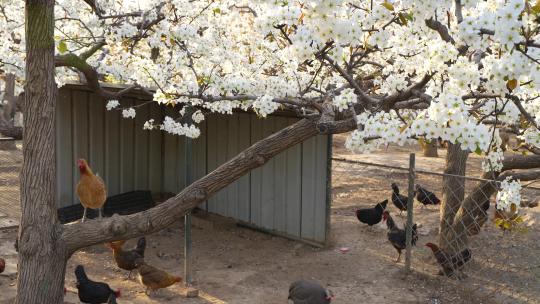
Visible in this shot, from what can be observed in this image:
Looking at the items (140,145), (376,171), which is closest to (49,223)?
(140,145)

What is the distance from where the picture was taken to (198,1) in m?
10.9

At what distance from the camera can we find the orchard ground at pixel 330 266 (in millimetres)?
7957

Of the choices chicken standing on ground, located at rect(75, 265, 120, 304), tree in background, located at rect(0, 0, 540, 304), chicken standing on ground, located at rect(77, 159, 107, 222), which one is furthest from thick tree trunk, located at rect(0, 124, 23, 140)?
chicken standing on ground, located at rect(75, 265, 120, 304)

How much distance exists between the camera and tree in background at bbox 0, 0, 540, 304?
404cm

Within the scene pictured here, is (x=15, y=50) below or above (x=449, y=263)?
above

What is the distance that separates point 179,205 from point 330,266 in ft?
11.4

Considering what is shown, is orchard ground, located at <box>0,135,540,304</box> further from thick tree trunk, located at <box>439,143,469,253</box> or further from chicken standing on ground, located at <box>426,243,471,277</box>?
thick tree trunk, located at <box>439,143,469,253</box>

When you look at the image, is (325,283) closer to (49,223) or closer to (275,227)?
(275,227)

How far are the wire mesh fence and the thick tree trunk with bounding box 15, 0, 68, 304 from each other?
5030 millimetres

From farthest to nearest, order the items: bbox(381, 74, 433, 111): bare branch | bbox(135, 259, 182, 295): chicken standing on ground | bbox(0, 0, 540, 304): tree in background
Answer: bbox(135, 259, 182, 295): chicken standing on ground, bbox(381, 74, 433, 111): bare branch, bbox(0, 0, 540, 304): tree in background

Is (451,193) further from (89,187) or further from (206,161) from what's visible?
(89,187)

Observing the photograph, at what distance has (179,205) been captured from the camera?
20.8 ft

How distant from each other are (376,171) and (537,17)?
12.6m

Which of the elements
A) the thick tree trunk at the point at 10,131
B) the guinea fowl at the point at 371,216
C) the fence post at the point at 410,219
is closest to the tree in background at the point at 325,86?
the fence post at the point at 410,219
